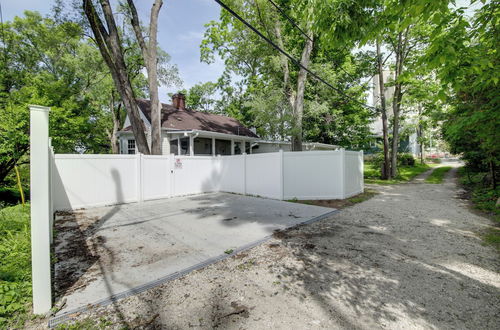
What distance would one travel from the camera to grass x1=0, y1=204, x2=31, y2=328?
2.07 metres

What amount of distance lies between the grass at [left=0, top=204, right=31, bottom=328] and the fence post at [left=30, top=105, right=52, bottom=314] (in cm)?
21

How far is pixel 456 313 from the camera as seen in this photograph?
2.02 m

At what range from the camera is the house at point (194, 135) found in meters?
11.9

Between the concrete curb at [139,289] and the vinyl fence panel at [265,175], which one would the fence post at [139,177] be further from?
the concrete curb at [139,289]

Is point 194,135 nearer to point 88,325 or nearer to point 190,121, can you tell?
point 190,121

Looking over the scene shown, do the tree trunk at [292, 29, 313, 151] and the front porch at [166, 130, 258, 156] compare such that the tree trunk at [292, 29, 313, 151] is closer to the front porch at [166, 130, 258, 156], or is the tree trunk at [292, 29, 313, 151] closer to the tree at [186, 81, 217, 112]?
the front porch at [166, 130, 258, 156]

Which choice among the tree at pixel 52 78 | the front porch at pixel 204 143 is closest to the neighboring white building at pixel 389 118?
the front porch at pixel 204 143

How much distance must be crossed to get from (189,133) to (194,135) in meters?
0.33

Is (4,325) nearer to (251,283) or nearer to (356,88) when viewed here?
(251,283)

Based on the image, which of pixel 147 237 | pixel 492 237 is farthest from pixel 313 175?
pixel 147 237

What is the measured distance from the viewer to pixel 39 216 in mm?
2104

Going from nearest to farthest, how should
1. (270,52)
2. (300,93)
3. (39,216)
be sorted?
(39,216), (300,93), (270,52)

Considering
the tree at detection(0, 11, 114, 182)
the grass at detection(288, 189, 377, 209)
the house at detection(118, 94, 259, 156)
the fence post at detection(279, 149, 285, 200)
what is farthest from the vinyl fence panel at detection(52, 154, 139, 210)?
the grass at detection(288, 189, 377, 209)

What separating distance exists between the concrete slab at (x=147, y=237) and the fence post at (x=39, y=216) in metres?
0.26
